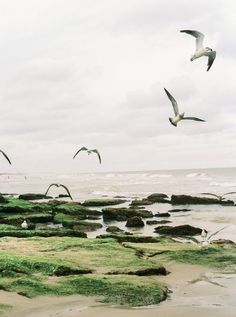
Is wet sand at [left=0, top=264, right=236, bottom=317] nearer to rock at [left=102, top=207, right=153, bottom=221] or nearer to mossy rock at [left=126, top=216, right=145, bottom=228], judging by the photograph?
mossy rock at [left=126, top=216, right=145, bottom=228]

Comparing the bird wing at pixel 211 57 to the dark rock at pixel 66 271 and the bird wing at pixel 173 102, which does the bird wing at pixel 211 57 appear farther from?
the dark rock at pixel 66 271

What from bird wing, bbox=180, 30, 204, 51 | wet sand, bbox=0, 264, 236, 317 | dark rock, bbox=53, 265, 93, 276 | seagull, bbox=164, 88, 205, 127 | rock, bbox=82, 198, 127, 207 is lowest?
wet sand, bbox=0, 264, 236, 317

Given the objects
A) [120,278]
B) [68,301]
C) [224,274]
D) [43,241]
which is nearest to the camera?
[68,301]

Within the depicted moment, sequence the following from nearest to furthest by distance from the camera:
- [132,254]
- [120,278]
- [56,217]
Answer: [120,278], [132,254], [56,217]

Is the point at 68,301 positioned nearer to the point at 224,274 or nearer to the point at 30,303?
the point at 30,303

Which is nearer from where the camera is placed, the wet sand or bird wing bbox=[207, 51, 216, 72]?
the wet sand

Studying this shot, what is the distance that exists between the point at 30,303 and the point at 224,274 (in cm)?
665

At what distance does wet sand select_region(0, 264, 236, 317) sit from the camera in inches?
441

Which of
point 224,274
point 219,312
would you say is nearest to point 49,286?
point 219,312

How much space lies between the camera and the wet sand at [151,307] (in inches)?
441

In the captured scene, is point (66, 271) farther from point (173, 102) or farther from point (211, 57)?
point (211, 57)

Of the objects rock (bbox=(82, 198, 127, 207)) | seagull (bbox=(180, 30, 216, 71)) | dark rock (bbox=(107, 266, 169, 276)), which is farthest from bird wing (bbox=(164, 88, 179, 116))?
rock (bbox=(82, 198, 127, 207))

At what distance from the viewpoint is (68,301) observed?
39.4 feet

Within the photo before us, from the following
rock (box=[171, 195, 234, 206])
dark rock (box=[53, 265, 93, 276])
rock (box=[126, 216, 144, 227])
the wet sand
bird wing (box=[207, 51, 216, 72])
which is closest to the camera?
the wet sand
